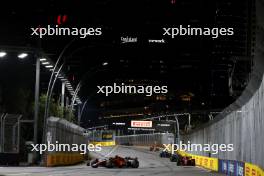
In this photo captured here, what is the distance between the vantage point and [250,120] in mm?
24719

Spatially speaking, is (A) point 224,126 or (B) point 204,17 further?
(B) point 204,17

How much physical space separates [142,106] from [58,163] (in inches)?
4895

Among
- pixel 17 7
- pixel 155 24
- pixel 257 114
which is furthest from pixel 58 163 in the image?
pixel 155 24

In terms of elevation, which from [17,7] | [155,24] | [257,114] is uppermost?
[155,24]

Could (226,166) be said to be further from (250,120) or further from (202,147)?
(202,147)

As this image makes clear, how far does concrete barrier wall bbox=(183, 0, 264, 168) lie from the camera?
19.8 meters

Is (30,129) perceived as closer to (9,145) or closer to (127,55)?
(9,145)

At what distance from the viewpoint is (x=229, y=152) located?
3469 centimetres

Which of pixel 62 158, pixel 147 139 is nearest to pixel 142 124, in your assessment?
pixel 147 139

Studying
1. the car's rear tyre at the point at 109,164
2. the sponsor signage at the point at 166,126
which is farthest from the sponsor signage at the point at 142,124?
the car's rear tyre at the point at 109,164

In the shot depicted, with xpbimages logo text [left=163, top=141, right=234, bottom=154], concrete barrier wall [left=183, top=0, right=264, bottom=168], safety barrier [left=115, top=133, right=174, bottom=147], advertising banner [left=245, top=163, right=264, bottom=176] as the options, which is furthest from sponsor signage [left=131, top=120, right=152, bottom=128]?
advertising banner [left=245, top=163, right=264, bottom=176]

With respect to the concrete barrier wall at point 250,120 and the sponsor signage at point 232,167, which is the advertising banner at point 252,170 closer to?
the concrete barrier wall at point 250,120

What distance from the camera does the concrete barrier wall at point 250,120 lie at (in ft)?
64.8

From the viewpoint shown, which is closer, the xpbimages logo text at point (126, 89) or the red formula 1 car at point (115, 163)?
the red formula 1 car at point (115, 163)
